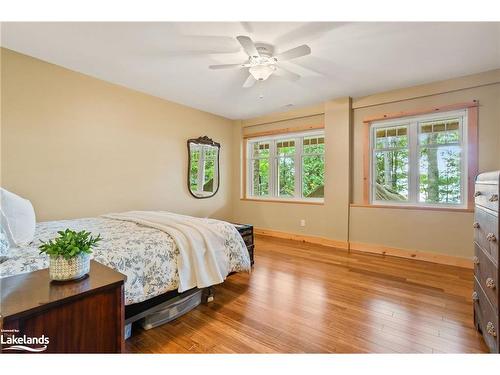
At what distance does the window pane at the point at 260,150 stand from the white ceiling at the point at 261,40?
1701 millimetres

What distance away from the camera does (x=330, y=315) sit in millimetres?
1960

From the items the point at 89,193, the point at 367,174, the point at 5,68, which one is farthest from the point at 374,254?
the point at 5,68

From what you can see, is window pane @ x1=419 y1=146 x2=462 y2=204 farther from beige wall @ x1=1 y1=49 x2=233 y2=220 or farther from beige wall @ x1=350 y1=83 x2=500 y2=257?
beige wall @ x1=1 y1=49 x2=233 y2=220

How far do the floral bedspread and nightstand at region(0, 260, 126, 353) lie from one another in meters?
0.40

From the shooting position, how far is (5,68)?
2498mm

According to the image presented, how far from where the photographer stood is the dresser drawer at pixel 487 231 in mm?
1308

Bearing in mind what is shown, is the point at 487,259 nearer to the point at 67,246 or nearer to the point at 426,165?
the point at 67,246

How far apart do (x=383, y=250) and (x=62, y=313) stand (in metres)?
3.93

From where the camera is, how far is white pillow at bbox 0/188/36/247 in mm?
1519

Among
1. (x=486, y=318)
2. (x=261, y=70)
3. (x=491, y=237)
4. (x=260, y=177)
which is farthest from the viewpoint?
(x=260, y=177)

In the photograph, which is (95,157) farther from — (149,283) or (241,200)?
(241,200)

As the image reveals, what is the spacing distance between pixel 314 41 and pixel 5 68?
3.19 m

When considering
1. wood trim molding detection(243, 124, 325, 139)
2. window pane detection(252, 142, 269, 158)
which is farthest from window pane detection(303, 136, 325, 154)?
window pane detection(252, 142, 269, 158)

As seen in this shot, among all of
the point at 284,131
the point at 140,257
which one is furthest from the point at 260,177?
the point at 140,257
